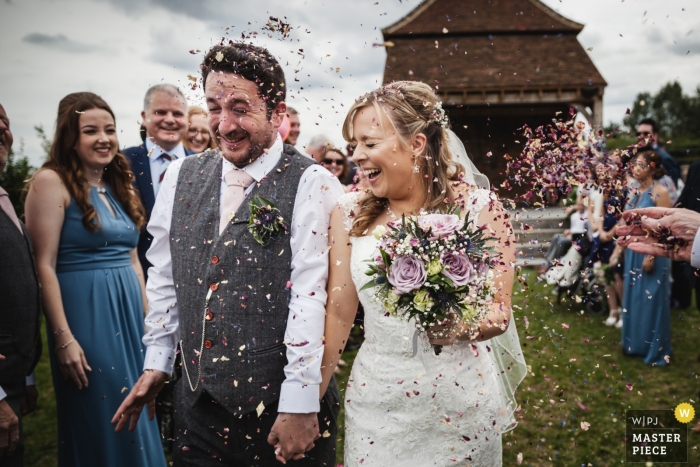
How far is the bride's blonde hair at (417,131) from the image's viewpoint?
2426 mm

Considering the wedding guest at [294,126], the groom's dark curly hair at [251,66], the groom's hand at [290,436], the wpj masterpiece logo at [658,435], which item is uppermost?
the wedding guest at [294,126]

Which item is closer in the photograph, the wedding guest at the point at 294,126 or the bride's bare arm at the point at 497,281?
the bride's bare arm at the point at 497,281

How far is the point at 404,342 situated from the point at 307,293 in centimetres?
52

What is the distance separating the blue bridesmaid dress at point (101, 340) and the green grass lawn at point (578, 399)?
187 centimetres

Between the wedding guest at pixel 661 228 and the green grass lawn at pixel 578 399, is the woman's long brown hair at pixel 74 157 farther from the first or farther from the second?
the wedding guest at pixel 661 228

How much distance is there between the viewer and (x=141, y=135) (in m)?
4.96

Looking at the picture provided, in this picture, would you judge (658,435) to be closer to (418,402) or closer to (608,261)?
(418,402)

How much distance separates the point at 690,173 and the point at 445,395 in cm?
396

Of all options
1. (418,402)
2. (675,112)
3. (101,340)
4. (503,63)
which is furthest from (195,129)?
(675,112)

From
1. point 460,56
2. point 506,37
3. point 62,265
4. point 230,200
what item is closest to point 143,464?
point 62,265

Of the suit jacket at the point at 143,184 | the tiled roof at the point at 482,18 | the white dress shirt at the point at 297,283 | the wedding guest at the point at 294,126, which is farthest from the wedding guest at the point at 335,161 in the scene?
the tiled roof at the point at 482,18

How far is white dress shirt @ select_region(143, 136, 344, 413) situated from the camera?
7.16 feet

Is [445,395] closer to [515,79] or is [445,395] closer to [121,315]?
[121,315]

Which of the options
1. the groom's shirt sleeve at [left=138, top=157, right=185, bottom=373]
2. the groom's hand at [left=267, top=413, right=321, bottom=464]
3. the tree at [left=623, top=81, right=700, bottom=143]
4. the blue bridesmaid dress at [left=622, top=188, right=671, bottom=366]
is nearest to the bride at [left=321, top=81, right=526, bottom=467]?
the groom's hand at [left=267, top=413, right=321, bottom=464]
